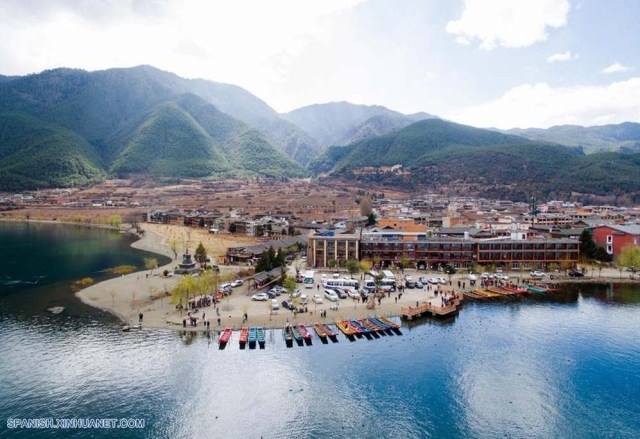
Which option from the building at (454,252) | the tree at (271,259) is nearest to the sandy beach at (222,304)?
the building at (454,252)

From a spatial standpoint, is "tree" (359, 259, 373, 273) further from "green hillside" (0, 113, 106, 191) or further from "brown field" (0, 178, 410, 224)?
"green hillside" (0, 113, 106, 191)

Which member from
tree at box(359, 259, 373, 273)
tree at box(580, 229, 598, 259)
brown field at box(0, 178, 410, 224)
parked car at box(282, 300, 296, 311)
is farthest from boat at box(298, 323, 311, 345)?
brown field at box(0, 178, 410, 224)

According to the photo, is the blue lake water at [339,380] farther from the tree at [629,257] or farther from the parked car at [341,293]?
the tree at [629,257]

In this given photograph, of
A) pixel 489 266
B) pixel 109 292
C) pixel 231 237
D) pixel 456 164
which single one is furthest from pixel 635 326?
pixel 456 164

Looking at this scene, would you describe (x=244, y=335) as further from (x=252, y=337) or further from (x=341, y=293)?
(x=341, y=293)

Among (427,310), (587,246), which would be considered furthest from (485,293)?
(587,246)

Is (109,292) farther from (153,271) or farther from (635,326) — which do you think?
(635,326)

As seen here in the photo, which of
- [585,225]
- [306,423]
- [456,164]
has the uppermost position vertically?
[456,164]
